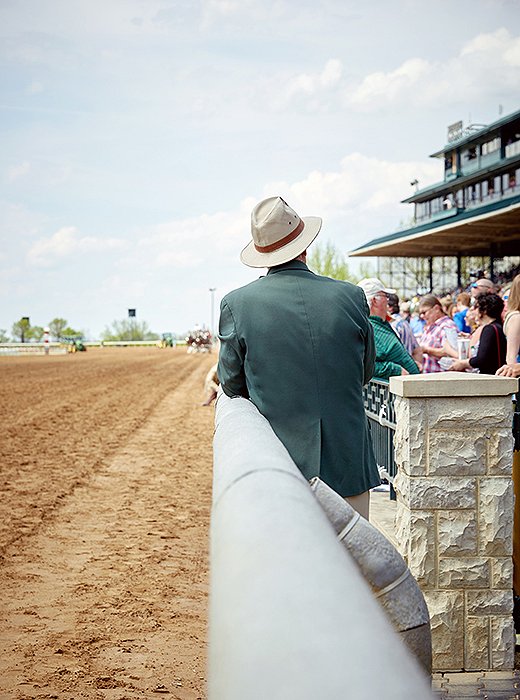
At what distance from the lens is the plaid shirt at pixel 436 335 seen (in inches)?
392

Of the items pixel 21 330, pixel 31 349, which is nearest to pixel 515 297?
pixel 31 349

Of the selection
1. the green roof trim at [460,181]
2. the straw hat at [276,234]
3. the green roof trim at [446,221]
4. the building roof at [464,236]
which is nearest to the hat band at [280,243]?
the straw hat at [276,234]

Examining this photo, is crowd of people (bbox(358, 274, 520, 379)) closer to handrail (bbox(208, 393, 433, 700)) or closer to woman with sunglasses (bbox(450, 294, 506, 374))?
woman with sunglasses (bbox(450, 294, 506, 374))

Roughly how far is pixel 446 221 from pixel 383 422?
109 ft

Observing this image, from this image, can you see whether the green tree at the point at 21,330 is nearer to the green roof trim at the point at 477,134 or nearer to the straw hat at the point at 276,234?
the green roof trim at the point at 477,134

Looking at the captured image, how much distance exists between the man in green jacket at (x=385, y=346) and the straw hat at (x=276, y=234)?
2793 mm

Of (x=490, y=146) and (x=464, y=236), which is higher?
(x=490, y=146)

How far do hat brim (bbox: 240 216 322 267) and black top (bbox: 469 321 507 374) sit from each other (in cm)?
361

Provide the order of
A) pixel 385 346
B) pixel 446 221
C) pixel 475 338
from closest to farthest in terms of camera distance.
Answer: pixel 385 346 → pixel 475 338 → pixel 446 221

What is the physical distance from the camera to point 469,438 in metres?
4.27

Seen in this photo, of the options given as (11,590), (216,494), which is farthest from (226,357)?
(11,590)

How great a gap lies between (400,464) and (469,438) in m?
0.39

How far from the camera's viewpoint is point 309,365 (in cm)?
362

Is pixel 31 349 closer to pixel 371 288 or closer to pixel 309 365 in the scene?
pixel 371 288
